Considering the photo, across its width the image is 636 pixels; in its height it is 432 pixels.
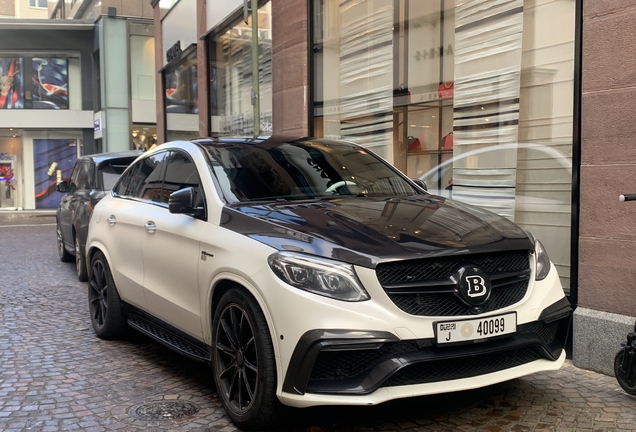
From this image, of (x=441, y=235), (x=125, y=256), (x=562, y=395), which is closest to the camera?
(x=441, y=235)

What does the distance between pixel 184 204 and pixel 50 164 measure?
84.7ft

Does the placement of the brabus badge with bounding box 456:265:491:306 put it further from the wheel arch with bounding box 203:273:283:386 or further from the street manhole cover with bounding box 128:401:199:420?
the street manhole cover with bounding box 128:401:199:420

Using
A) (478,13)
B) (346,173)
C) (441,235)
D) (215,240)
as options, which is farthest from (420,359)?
(478,13)

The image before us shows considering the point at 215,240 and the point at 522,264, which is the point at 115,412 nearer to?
the point at 215,240

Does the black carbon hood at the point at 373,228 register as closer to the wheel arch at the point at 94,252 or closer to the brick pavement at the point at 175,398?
the brick pavement at the point at 175,398

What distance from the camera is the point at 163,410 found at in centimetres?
419

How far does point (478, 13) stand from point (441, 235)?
13.5 feet

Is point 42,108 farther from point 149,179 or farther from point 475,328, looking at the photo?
point 475,328

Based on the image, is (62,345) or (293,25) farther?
(293,25)

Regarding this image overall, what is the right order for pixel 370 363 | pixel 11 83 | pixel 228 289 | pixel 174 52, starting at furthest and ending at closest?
pixel 11 83 < pixel 174 52 < pixel 228 289 < pixel 370 363

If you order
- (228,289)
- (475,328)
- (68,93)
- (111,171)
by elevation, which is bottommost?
(475,328)

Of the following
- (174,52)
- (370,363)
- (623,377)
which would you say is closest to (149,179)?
(370,363)

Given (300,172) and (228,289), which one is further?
(300,172)

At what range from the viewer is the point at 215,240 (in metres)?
4.03
